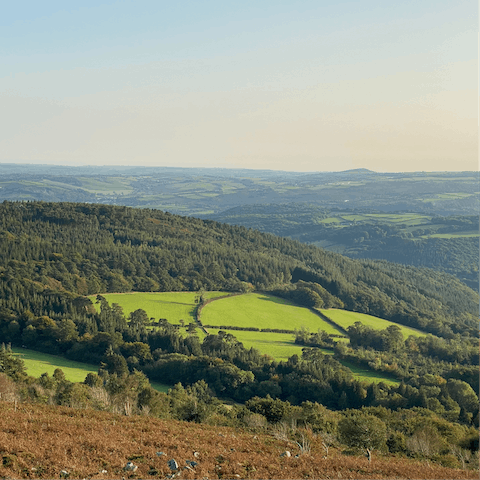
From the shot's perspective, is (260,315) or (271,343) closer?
(271,343)

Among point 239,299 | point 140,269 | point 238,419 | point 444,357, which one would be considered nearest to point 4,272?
Answer: point 140,269

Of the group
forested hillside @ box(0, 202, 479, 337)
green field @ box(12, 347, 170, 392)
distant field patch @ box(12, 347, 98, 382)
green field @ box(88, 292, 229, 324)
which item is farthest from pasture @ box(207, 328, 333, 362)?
forested hillside @ box(0, 202, 479, 337)

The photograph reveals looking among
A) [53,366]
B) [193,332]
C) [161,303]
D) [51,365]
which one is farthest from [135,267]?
[53,366]

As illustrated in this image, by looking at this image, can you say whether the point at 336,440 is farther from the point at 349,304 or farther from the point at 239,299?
the point at 349,304

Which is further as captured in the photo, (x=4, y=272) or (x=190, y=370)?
(x=4, y=272)

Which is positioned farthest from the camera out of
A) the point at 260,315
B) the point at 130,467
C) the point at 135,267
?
the point at 135,267

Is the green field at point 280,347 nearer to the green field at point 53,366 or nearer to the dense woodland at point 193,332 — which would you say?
the dense woodland at point 193,332

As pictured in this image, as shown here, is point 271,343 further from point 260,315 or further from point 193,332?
point 260,315
